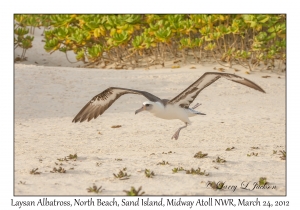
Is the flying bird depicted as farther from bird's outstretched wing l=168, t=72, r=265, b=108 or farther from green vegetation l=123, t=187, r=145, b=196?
green vegetation l=123, t=187, r=145, b=196

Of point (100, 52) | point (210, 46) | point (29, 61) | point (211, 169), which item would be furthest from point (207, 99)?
point (29, 61)

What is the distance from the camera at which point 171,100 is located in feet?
24.8

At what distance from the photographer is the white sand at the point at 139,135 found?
6.54 meters

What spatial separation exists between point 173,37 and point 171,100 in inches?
344

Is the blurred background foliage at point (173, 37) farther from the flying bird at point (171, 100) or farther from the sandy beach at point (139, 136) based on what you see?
the flying bird at point (171, 100)

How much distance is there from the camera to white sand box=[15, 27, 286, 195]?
6539 millimetres

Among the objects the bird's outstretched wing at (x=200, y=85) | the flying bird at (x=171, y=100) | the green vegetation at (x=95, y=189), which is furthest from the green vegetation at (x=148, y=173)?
the bird's outstretched wing at (x=200, y=85)

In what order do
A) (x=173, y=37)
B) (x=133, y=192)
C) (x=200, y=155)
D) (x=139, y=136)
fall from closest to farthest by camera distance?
1. (x=133, y=192)
2. (x=200, y=155)
3. (x=139, y=136)
4. (x=173, y=37)

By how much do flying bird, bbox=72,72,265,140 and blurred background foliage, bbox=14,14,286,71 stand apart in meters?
6.30

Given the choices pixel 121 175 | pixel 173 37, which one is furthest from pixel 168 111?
pixel 173 37

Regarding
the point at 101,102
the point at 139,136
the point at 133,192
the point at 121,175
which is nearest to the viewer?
the point at 133,192

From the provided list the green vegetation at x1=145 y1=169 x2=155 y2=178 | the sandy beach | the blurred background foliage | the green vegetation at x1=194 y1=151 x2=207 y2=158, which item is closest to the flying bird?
the green vegetation at x1=194 y1=151 x2=207 y2=158

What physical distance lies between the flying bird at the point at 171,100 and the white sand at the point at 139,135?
2.22ft

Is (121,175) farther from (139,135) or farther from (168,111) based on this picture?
(139,135)
